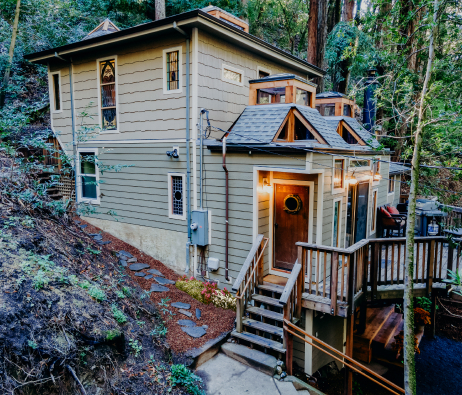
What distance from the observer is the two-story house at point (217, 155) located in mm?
7207

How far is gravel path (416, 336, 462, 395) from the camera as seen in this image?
763 centimetres

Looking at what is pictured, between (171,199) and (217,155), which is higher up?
(217,155)

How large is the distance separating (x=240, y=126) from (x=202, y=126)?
959mm

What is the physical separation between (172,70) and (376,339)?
8803 millimetres

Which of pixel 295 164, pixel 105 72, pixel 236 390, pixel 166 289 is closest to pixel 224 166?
pixel 295 164

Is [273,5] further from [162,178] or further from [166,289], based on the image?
[166,289]

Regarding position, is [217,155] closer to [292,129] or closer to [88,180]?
[292,129]

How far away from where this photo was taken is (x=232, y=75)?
353 inches

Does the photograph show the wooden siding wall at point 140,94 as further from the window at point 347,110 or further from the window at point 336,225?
the window at point 347,110

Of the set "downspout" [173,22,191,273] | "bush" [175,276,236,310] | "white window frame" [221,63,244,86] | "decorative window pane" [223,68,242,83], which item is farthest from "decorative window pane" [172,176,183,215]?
"decorative window pane" [223,68,242,83]

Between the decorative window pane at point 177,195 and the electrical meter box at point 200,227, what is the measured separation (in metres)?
0.74

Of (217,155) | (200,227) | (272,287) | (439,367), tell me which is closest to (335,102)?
(217,155)

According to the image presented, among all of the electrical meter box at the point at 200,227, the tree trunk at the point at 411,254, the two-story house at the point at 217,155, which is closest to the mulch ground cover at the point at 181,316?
the two-story house at the point at 217,155

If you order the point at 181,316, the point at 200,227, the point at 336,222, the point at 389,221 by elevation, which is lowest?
the point at 181,316
